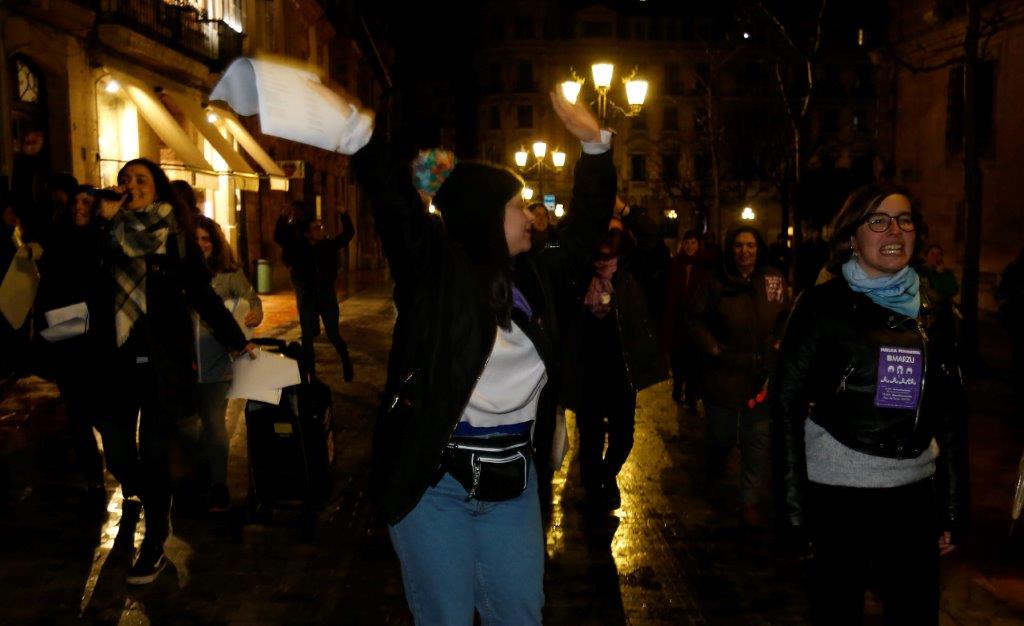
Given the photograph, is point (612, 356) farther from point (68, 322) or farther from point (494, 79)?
point (494, 79)

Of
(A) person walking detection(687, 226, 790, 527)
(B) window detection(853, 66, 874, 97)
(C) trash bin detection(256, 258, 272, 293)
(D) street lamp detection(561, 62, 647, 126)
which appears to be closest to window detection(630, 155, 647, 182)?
(B) window detection(853, 66, 874, 97)

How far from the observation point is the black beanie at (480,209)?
285 cm

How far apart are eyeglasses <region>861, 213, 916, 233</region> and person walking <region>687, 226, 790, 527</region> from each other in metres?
2.62

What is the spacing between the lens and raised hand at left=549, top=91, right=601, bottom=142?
3.01 meters

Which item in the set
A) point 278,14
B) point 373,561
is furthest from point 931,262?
point 278,14

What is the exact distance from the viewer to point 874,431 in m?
3.17

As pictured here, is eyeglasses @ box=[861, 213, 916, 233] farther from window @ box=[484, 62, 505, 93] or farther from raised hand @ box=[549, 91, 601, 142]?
window @ box=[484, 62, 505, 93]

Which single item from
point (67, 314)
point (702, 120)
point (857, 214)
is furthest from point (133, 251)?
point (702, 120)

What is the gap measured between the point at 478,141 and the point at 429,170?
252ft

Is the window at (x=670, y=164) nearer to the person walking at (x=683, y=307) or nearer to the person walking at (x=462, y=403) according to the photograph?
the person walking at (x=683, y=307)

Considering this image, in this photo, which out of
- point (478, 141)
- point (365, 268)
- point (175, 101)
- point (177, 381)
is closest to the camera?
point (177, 381)

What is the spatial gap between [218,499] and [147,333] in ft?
4.67

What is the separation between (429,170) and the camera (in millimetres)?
3143

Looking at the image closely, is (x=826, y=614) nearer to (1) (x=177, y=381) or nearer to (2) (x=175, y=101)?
(1) (x=177, y=381)
